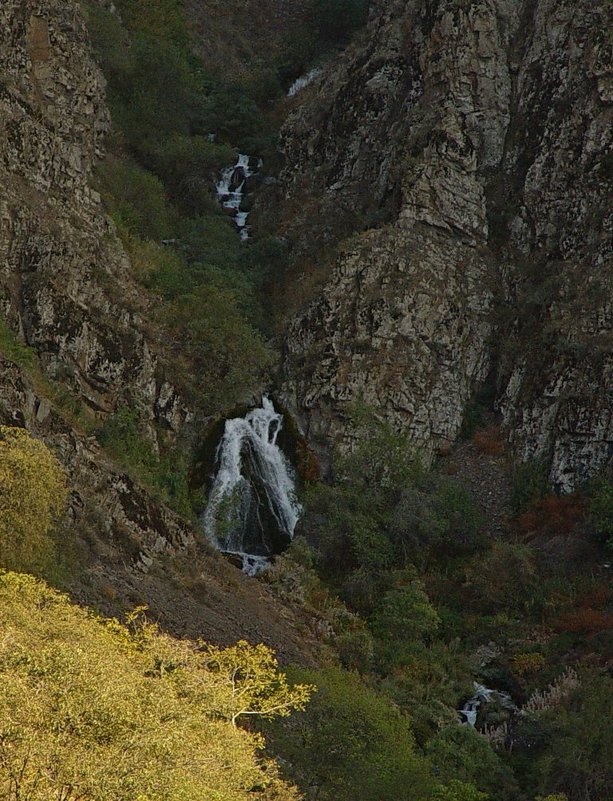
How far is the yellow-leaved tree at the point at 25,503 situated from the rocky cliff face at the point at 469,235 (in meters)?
24.0

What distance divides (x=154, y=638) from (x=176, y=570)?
13385mm

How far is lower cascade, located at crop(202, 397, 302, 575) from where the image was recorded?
1614 inches

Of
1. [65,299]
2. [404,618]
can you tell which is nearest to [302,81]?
[65,299]

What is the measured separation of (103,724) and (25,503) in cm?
1075

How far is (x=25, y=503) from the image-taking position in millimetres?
23250

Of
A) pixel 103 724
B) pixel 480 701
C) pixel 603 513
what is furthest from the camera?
pixel 603 513

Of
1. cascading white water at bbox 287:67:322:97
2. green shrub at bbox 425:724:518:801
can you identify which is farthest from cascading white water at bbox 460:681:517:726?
cascading white water at bbox 287:67:322:97

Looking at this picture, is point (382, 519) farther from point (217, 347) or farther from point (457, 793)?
point (457, 793)

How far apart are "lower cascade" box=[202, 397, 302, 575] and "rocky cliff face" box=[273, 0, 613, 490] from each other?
339cm

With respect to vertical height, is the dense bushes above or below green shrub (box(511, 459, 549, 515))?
below

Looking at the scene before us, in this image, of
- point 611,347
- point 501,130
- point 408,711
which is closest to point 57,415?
point 408,711

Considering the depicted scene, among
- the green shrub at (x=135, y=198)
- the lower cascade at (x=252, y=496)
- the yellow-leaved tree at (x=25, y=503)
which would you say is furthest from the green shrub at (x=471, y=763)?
the green shrub at (x=135, y=198)

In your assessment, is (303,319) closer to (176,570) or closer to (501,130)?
(501,130)

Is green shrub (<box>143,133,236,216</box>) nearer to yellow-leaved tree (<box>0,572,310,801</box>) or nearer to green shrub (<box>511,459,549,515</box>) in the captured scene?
green shrub (<box>511,459,549,515</box>)
